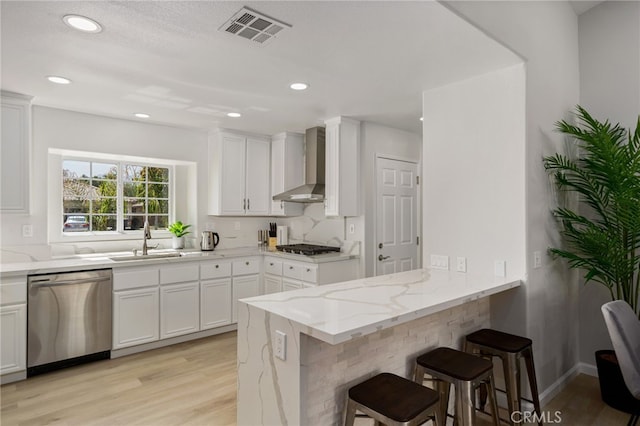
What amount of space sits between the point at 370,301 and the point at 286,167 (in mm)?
3162

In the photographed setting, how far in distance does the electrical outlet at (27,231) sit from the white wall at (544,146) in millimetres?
4159

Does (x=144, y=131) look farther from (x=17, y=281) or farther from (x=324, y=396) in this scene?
(x=324, y=396)

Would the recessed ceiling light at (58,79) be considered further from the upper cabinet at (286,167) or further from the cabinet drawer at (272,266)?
the cabinet drawer at (272,266)

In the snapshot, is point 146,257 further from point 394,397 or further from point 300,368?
point 394,397

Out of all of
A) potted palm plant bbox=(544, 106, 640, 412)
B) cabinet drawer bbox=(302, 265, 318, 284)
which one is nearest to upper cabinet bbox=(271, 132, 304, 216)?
cabinet drawer bbox=(302, 265, 318, 284)

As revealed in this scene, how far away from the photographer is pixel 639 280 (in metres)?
2.71

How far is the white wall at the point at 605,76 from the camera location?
3010 mm

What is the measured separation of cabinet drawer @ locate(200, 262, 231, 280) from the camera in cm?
407

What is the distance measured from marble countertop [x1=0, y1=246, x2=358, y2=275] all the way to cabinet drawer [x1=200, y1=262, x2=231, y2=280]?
78mm

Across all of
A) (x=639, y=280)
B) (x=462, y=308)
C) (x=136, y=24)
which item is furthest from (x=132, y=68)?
(x=639, y=280)

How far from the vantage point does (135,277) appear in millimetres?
3604

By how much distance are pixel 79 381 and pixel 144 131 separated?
2646mm

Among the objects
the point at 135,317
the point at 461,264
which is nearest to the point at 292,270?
the point at 135,317

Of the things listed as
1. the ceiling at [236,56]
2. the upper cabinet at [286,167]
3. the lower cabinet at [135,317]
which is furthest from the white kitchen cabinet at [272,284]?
the ceiling at [236,56]
